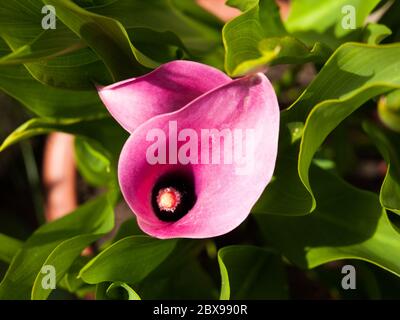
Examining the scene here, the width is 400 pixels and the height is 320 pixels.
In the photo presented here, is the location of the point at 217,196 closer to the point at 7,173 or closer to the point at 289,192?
the point at 289,192

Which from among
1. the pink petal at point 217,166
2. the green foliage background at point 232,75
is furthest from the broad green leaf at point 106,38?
the pink petal at point 217,166

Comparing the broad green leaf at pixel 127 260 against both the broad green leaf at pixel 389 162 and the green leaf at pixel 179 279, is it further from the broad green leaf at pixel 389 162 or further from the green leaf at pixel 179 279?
the broad green leaf at pixel 389 162

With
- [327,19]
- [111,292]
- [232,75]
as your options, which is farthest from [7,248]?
[327,19]

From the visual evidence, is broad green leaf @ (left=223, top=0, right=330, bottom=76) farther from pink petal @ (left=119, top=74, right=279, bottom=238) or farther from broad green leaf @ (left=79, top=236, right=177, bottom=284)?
broad green leaf @ (left=79, top=236, right=177, bottom=284)

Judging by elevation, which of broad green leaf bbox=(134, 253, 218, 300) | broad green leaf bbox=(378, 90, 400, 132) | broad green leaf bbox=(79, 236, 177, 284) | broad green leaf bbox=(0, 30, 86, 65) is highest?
broad green leaf bbox=(0, 30, 86, 65)

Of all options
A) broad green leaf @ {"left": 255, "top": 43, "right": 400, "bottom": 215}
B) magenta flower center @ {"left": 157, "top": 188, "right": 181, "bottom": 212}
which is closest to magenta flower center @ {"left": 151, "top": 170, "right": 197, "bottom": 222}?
magenta flower center @ {"left": 157, "top": 188, "right": 181, "bottom": 212}

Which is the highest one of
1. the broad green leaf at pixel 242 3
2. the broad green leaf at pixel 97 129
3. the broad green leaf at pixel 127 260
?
the broad green leaf at pixel 242 3
